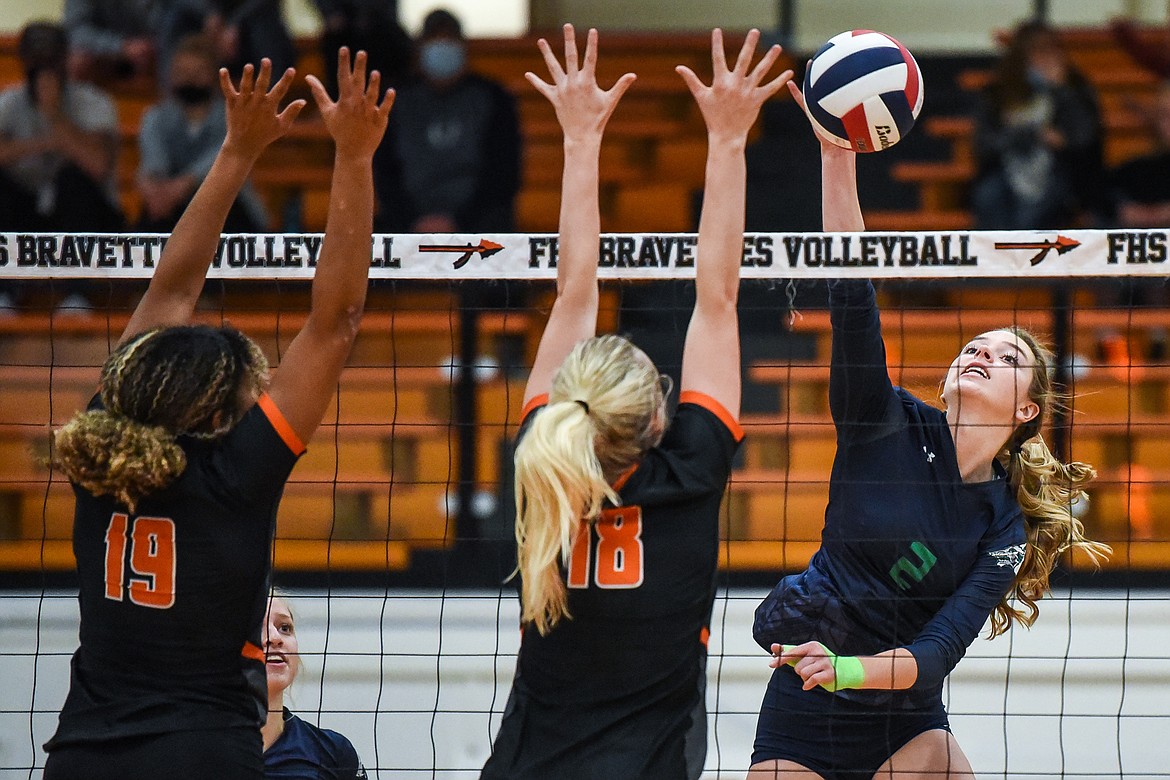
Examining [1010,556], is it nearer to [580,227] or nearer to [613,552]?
[613,552]

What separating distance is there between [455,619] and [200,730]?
142 inches

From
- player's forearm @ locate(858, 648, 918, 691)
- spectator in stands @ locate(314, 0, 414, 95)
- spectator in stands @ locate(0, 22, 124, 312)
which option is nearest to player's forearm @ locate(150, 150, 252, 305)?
player's forearm @ locate(858, 648, 918, 691)

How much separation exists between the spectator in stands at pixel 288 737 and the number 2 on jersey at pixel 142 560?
1.04 meters

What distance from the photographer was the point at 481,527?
6.15m

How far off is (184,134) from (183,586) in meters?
5.60

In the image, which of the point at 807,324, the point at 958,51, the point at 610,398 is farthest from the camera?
the point at 958,51

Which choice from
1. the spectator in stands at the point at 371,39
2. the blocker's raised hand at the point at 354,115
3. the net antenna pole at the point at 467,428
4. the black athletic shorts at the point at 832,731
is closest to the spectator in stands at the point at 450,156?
the spectator in stands at the point at 371,39

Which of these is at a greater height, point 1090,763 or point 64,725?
point 64,725

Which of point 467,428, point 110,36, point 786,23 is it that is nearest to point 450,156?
point 467,428

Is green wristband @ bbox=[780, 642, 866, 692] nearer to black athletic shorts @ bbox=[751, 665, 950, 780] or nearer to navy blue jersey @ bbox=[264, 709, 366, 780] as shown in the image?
black athletic shorts @ bbox=[751, 665, 950, 780]

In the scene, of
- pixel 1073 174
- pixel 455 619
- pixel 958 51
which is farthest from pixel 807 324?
pixel 958 51

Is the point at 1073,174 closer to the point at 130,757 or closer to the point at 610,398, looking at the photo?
the point at 610,398

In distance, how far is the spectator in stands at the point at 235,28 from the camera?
7969 mm

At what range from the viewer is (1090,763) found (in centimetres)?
581
